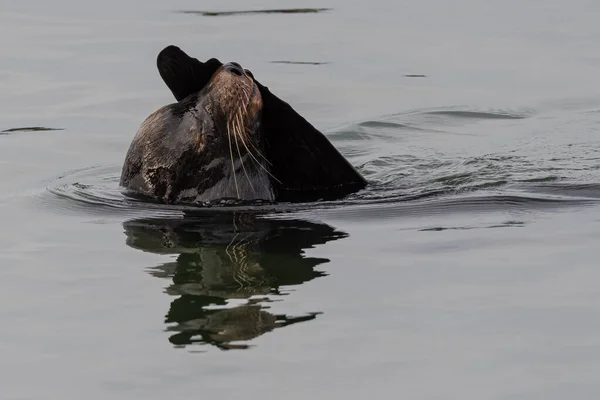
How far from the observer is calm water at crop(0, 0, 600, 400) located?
17.1ft

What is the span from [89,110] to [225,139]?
3.66 m

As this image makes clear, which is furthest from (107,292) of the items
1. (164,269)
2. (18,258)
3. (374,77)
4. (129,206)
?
(374,77)

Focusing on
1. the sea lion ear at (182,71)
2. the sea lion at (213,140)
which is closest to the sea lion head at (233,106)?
the sea lion at (213,140)

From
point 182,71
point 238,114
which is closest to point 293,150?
point 238,114

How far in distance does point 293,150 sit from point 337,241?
3.24 ft

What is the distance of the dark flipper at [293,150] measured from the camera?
764 centimetres

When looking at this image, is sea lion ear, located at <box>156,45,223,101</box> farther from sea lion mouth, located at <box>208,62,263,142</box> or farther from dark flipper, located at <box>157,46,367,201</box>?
sea lion mouth, located at <box>208,62,263,142</box>

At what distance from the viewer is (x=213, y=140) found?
7480 millimetres

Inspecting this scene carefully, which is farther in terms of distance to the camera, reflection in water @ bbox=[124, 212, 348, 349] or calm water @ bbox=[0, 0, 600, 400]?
reflection in water @ bbox=[124, 212, 348, 349]

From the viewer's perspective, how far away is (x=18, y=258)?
6.88m

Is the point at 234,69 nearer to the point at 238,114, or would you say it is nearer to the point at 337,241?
the point at 238,114

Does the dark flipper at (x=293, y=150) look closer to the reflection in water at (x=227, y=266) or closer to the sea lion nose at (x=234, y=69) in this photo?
the sea lion nose at (x=234, y=69)

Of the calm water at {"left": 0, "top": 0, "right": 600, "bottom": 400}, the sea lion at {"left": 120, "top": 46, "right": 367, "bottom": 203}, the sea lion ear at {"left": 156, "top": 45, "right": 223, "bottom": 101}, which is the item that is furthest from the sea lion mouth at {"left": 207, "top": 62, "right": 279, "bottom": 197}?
the calm water at {"left": 0, "top": 0, "right": 600, "bottom": 400}

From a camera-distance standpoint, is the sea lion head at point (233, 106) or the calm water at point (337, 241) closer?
the calm water at point (337, 241)
